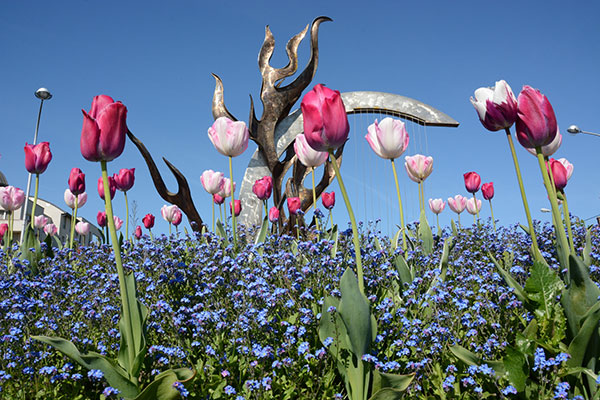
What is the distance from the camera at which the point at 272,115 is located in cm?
1041

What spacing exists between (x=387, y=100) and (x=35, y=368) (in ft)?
30.8

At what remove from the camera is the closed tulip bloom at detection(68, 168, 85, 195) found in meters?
5.36

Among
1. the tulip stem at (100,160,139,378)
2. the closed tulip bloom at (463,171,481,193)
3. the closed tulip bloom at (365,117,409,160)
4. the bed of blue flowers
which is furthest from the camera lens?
the closed tulip bloom at (463,171,481,193)

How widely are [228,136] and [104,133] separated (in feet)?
7.19

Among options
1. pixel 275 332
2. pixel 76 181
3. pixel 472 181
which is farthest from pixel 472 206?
pixel 76 181

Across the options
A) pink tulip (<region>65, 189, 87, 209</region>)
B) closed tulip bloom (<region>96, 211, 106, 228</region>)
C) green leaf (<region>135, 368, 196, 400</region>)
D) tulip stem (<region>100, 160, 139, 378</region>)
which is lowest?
green leaf (<region>135, 368, 196, 400</region>)

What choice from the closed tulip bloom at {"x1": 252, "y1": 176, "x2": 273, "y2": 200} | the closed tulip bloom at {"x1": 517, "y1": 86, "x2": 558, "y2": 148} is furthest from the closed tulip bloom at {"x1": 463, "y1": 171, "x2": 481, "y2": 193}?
the closed tulip bloom at {"x1": 517, "y1": 86, "x2": 558, "y2": 148}

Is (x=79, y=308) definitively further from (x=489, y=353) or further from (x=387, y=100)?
(x=387, y=100)

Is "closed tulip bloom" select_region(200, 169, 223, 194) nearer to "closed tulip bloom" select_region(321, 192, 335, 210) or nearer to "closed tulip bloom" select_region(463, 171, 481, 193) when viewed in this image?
"closed tulip bloom" select_region(321, 192, 335, 210)

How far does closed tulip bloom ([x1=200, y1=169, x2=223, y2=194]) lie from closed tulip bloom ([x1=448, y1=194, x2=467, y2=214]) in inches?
169

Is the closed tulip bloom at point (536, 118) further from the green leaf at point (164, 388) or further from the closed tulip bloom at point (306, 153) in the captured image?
the green leaf at point (164, 388)

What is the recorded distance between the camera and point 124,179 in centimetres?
562

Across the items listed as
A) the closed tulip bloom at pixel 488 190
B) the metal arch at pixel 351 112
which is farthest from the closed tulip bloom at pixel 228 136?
the metal arch at pixel 351 112

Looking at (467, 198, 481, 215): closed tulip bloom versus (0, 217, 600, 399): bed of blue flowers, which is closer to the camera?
(0, 217, 600, 399): bed of blue flowers
